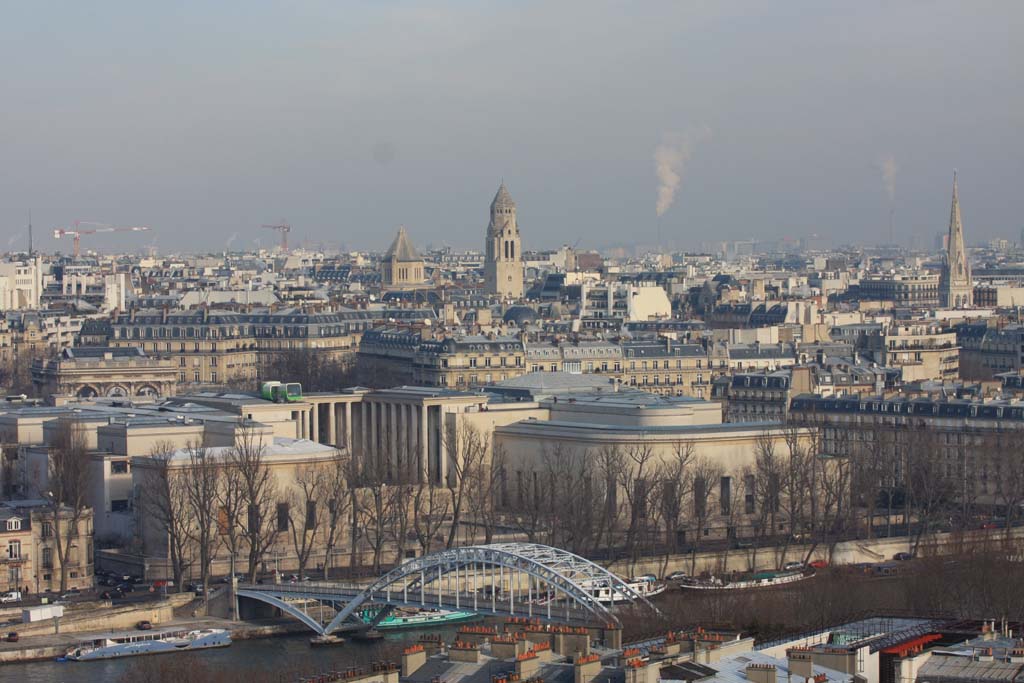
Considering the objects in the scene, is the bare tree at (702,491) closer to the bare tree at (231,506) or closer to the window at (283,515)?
the window at (283,515)

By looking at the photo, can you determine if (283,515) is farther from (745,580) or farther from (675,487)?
(745,580)

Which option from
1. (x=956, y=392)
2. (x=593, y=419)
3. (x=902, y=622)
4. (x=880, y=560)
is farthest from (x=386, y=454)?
(x=902, y=622)

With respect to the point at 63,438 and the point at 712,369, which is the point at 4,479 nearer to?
the point at 63,438

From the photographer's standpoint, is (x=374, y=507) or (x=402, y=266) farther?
(x=402, y=266)

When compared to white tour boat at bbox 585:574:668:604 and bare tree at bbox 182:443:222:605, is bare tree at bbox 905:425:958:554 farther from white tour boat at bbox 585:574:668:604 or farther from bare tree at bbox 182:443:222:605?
bare tree at bbox 182:443:222:605

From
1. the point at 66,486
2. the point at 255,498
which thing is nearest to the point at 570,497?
the point at 255,498

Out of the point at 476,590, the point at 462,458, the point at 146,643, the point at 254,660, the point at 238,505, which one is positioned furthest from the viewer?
the point at 462,458

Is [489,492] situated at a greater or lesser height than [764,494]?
greater

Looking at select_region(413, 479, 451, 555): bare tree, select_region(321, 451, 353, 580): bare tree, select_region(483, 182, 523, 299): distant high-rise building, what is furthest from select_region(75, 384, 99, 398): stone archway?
select_region(483, 182, 523, 299): distant high-rise building
